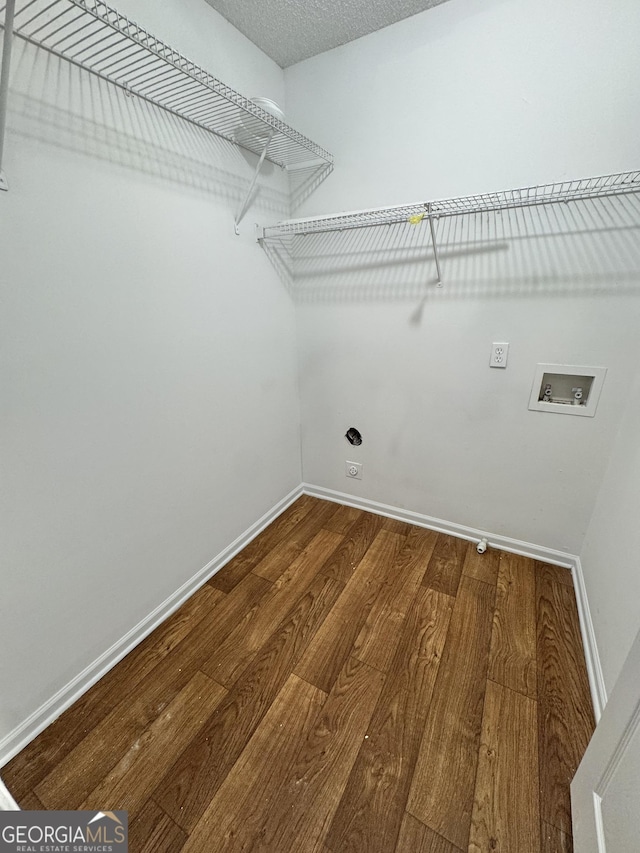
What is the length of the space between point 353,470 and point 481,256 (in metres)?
1.36

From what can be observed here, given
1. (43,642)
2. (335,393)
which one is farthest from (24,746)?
(335,393)

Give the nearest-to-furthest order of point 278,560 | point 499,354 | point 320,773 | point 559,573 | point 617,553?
1. point 320,773
2. point 617,553
3. point 499,354
4. point 559,573
5. point 278,560

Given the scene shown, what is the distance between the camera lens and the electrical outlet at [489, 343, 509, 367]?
1.59 metres

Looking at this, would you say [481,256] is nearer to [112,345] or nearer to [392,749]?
[112,345]

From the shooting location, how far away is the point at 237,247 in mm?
→ 1596

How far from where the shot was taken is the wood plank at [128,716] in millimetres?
990

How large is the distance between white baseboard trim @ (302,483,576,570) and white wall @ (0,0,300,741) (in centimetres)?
87

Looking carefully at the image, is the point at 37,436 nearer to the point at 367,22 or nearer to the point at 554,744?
the point at 554,744

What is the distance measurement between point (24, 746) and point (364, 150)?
8.77 feet

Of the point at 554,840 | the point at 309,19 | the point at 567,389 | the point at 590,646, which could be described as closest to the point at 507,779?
the point at 554,840

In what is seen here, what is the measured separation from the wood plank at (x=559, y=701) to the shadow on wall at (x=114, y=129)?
7.51 feet

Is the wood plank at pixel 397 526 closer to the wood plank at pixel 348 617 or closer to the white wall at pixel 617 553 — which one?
the wood plank at pixel 348 617

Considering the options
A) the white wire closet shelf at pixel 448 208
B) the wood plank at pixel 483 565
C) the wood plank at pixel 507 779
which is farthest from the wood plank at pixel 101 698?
the white wire closet shelf at pixel 448 208

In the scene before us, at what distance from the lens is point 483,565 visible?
5.83 ft
